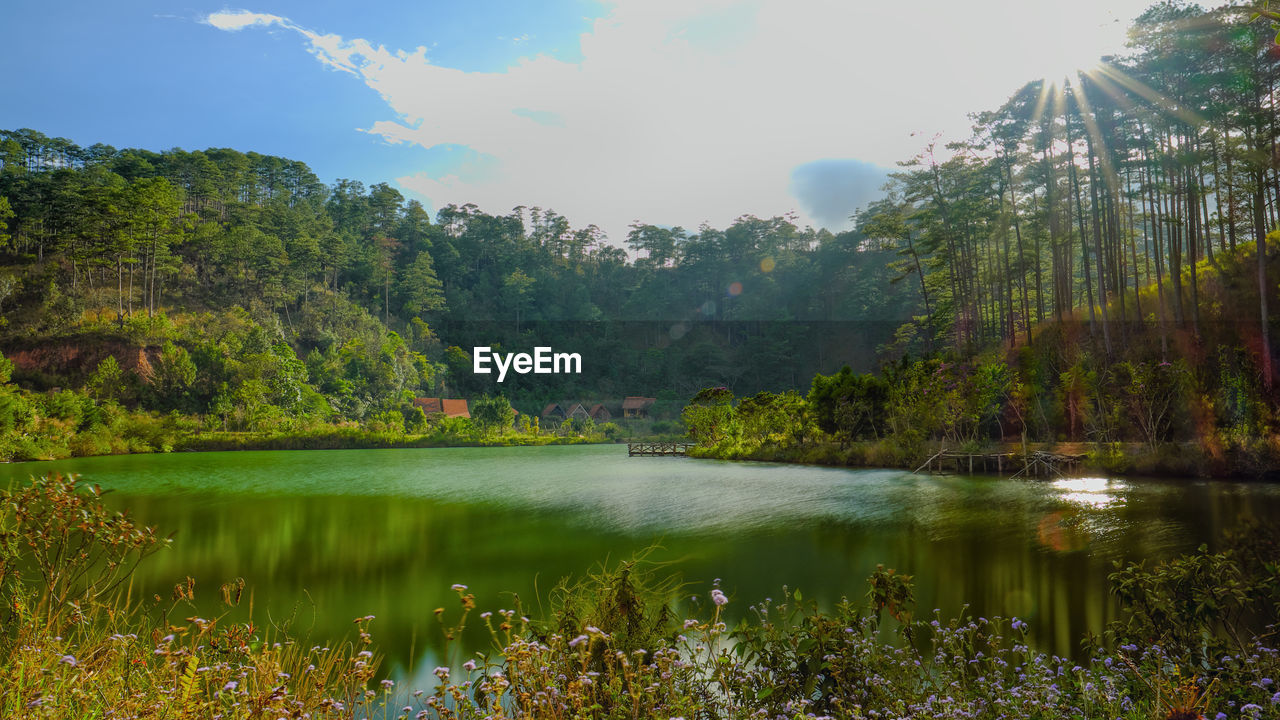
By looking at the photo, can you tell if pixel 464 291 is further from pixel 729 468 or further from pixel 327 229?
pixel 729 468

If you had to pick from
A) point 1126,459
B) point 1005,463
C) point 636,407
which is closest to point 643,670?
point 1126,459

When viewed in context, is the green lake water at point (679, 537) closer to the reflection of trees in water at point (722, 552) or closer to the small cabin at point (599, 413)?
the reflection of trees in water at point (722, 552)

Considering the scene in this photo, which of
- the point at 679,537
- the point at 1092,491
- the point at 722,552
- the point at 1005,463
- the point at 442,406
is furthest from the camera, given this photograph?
the point at 442,406

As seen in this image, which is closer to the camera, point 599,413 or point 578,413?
point 578,413

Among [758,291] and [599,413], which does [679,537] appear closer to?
[599,413]

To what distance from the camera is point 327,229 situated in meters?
61.1

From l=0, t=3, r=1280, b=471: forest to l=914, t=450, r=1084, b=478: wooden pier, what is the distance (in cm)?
137

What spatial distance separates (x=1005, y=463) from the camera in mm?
17453

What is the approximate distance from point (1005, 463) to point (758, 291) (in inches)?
2143

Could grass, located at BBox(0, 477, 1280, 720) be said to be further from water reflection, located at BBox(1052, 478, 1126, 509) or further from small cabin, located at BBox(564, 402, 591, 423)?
small cabin, located at BBox(564, 402, 591, 423)

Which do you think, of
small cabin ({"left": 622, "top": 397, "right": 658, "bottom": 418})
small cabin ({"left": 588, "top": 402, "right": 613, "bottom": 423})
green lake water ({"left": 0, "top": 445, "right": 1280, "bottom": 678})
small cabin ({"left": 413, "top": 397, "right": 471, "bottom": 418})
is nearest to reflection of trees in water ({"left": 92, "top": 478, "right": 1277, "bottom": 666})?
green lake water ({"left": 0, "top": 445, "right": 1280, "bottom": 678})

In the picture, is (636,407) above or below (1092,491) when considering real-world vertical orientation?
above

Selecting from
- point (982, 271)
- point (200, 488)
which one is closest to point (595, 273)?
point (982, 271)

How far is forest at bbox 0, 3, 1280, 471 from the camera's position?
1711 centimetres
